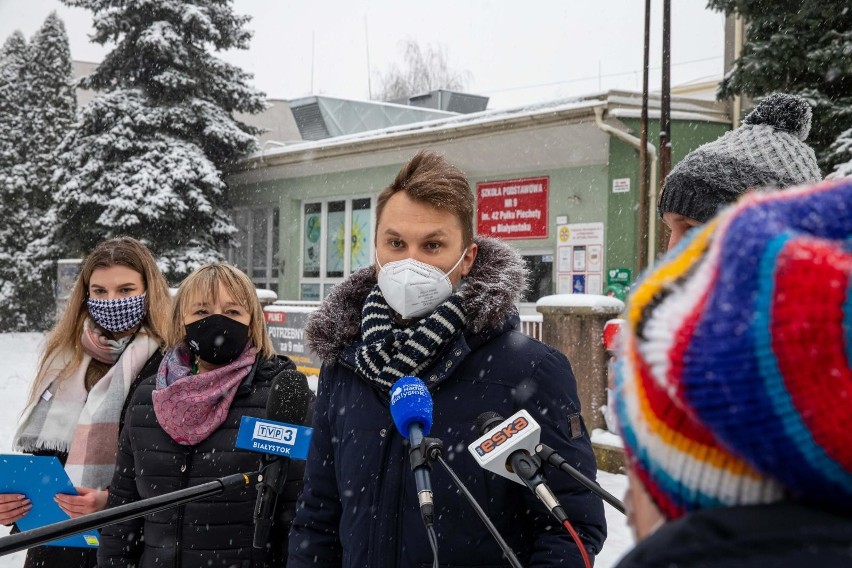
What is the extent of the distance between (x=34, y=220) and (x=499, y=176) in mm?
16248

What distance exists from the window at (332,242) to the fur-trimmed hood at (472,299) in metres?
14.2

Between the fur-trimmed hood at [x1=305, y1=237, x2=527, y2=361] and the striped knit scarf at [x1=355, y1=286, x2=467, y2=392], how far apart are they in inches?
1.8

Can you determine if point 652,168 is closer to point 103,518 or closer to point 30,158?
point 103,518

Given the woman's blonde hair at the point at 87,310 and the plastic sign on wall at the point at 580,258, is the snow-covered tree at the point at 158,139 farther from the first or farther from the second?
the woman's blonde hair at the point at 87,310

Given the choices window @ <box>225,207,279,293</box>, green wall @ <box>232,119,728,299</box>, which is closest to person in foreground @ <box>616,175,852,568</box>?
green wall @ <box>232,119,728,299</box>

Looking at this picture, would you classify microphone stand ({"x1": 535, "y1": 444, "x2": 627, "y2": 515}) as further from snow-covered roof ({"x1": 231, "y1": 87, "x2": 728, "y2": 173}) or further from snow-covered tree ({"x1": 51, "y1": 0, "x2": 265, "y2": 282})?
snow-covered tree ({"x1": 51, "y1": 0, "x2": 265, "y2": 282})

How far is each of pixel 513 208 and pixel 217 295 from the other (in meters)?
11.9

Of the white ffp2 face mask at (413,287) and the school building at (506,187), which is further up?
the school building at (506,187)

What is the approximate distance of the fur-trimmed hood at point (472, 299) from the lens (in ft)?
7.16

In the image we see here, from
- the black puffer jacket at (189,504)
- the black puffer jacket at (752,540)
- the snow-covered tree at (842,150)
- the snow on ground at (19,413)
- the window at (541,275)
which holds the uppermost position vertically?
the snow-covered tree at (842,150)

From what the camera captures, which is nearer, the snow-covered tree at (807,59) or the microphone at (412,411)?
the microphone at (412,411)

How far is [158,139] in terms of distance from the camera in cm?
1819

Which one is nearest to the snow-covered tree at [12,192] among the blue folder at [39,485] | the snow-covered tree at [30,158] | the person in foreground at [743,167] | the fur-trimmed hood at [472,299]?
the snow-covered tree at [30,158]

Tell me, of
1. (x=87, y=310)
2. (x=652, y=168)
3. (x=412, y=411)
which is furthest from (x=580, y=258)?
(x=412, y=411)
